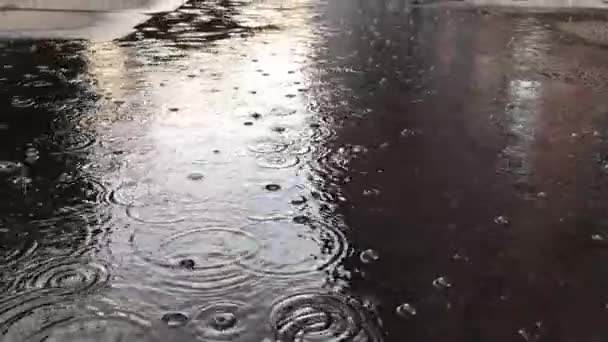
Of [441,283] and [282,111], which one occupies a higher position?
[282,111]

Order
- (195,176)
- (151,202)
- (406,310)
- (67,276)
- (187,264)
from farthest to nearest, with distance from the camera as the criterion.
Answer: (195,176), (151,202), (187,264), (67,276), (406,310)

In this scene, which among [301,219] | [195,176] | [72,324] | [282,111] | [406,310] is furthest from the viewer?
[282,111]

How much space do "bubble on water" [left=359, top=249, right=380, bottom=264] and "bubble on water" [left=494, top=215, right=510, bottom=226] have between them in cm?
68

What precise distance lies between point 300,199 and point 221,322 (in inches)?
45.3

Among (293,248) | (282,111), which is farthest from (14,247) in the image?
(282,111)

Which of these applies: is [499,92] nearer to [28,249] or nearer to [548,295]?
[548,295]

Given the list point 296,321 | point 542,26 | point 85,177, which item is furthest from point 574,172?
point 542,26

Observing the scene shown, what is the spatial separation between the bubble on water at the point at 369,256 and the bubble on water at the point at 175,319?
801 millimetres

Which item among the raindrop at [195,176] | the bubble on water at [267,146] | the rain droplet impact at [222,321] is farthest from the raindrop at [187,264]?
the bubble on water at [267,146]

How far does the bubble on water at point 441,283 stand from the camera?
105 inches

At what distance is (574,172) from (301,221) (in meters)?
1.69

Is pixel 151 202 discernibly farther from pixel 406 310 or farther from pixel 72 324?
pixel 406 310

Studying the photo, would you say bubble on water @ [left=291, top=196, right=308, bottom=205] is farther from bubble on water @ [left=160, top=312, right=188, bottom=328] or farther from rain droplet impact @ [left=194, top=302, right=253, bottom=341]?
bubble on water @ [left=160, top=312, right=188, bottom=328]

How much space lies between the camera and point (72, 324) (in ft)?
7.76
